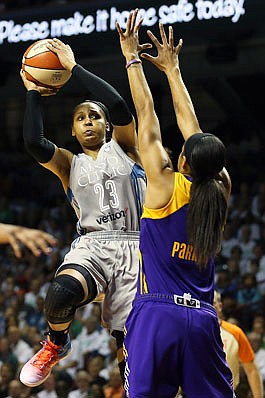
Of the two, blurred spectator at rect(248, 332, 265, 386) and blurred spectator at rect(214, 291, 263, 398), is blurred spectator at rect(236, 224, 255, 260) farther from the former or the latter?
blurred spectator at rect(214, 291, 263, 398)

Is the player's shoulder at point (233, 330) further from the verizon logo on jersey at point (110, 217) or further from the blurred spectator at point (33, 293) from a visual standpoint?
the blurred spectator at point (33, 293)

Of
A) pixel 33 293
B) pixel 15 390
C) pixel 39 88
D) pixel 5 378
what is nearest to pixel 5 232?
pixel 39 88

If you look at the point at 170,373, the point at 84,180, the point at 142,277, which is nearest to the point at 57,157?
the point at 84,180

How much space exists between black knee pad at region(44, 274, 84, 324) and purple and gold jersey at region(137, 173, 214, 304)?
2.12 ft

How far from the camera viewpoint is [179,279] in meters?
3.88

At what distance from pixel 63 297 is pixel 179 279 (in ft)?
2.78

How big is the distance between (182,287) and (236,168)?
9.96 metres

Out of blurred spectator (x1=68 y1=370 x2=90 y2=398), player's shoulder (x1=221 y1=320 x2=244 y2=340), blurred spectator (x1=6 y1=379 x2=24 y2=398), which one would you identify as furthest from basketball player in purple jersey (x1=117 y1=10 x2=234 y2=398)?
blurred spectator (x1=6 y1=379 x2=24 y2=398)

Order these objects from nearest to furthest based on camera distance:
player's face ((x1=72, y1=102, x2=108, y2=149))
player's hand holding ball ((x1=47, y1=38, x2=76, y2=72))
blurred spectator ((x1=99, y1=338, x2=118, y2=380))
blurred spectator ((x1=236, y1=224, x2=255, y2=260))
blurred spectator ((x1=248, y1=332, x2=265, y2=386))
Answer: player's hand holding ball ((x1=47, y1=38, x2=76, y2=72))
player's face ((x1=72, y1=102, x2=108, y2=149))
blurred spectator ((x1=248, y1=332, x2=265, y2=386))
blurred spectator ((x1=99, y1=338, x2=118, y2=380))
blurred spectator ((x1=236, y1=224, x2=255, y2=260))

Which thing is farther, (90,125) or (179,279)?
(90,125)

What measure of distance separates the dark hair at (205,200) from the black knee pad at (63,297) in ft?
3.06

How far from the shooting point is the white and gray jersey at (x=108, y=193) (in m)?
4.86

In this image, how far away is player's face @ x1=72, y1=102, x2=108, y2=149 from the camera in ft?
16.5

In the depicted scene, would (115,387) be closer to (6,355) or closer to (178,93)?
(6,355)
